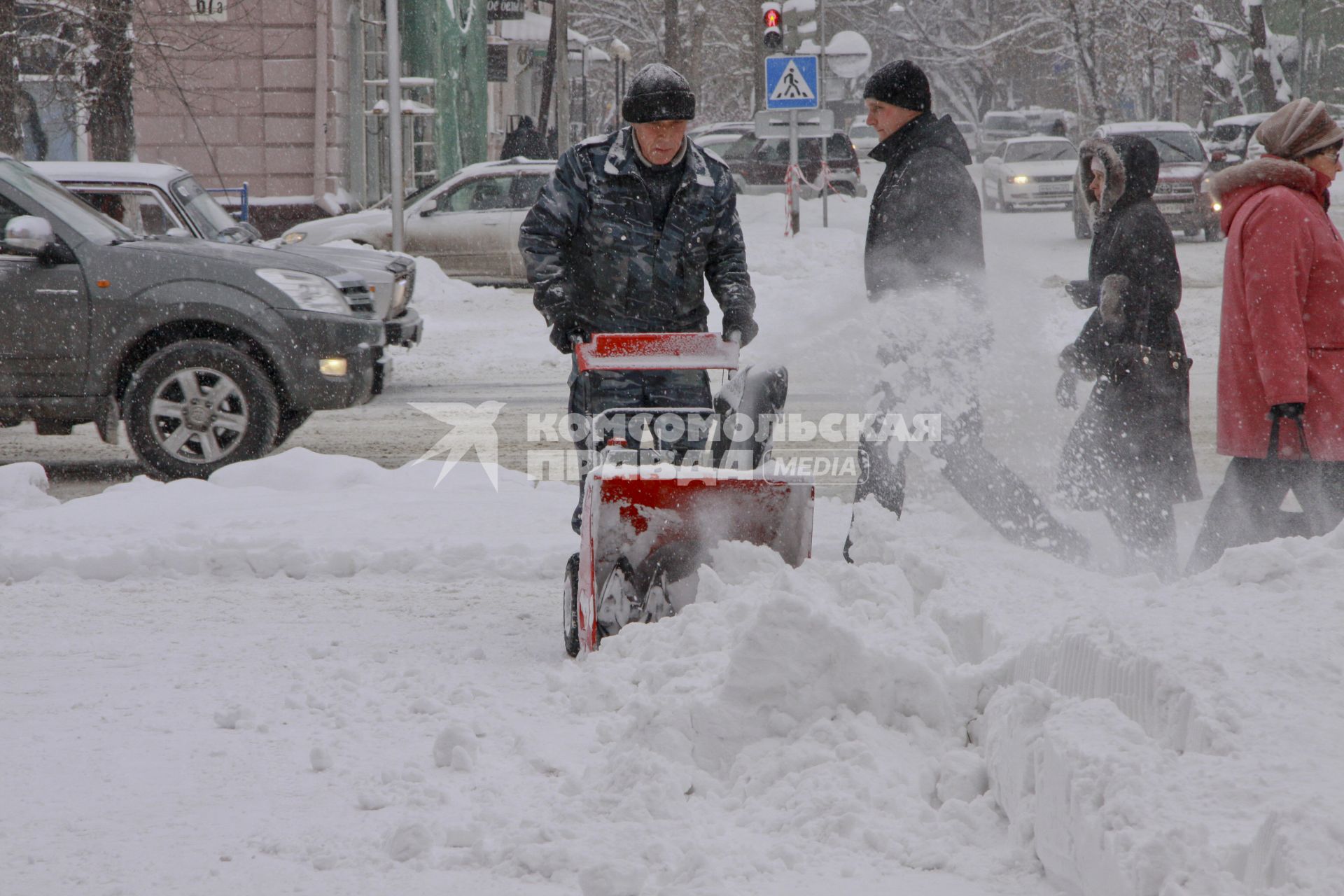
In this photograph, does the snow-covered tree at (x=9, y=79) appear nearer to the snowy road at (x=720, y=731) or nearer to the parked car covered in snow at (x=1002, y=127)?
the snowy road at (x=720, y=731)

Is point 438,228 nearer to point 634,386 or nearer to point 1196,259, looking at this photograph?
point 1196,259

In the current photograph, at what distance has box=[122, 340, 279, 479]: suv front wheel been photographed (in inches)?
321

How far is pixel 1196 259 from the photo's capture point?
20781 millimetres

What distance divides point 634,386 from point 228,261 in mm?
4114

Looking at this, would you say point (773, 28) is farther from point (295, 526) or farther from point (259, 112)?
point (295, 526)

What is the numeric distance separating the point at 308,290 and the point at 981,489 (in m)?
4.38

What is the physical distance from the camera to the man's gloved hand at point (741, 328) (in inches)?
200

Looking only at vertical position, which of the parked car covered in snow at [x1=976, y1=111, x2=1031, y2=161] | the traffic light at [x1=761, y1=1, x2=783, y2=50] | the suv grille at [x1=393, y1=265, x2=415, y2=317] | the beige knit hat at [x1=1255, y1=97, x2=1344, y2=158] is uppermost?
the parked car covered in snow at [x1=976, y1=111, x2=1031, y2=161]

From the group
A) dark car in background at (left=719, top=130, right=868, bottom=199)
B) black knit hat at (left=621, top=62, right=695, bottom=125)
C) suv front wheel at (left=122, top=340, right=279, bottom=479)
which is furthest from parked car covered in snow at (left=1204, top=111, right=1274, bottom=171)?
black knit hat at (left=621, top=62, right=695, bottom=125)

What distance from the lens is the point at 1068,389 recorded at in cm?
591

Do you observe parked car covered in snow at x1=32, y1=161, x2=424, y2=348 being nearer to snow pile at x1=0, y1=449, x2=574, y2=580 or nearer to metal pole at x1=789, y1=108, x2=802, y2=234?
snow pile at x1=0, y1=449, x2=574, y2=580

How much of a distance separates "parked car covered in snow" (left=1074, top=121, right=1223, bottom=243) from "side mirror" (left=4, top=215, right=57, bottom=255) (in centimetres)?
1771

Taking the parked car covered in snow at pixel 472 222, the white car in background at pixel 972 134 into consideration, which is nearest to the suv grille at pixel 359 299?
the parked car covered in snow at pixel 472 222

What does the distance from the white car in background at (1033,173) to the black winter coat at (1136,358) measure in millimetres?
26976
